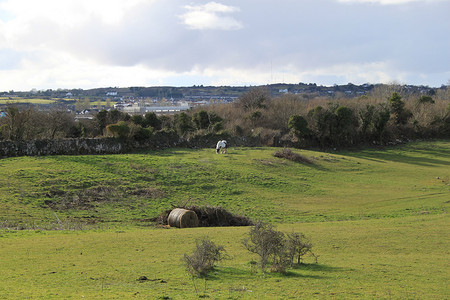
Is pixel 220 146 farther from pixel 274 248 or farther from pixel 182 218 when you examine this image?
pixel 274 248

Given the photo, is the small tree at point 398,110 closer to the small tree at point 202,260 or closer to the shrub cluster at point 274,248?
the shrub cluster at point 274,248

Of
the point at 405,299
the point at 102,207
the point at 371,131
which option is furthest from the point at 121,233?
the point at 371,131

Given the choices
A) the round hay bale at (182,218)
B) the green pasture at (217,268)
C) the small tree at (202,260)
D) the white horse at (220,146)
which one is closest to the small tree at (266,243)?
the green pasture at (217,268)

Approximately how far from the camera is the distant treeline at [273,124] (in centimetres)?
5228

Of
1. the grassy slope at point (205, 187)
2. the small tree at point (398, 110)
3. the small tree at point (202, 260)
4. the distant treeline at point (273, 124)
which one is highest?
the small tree at point (398, 110)

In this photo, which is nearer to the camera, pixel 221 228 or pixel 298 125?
pixel 221 228

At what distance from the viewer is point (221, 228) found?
2653 cm

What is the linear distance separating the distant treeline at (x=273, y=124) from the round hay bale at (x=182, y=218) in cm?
2380

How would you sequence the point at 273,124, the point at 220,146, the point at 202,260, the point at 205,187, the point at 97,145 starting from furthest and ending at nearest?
the point at 273,124
the point at 220,146
the point at 97,145
the point at 205,187
the point at 202,260

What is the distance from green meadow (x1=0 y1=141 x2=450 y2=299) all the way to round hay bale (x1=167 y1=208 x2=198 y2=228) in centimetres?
174

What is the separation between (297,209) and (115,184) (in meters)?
14.1

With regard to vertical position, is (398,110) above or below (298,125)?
above

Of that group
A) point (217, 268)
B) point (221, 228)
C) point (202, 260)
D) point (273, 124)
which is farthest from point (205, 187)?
point (273, 124)

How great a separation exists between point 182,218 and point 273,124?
5177 cm
